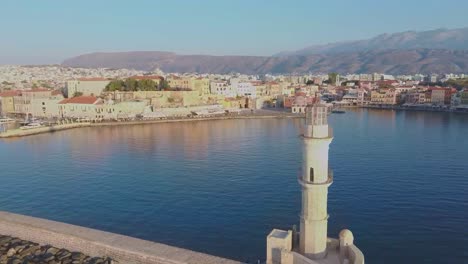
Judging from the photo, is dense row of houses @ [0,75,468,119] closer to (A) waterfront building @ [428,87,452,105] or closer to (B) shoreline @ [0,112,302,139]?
(A) waterfront building @ [428,87,452,105]

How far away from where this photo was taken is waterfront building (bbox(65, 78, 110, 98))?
2317 inches

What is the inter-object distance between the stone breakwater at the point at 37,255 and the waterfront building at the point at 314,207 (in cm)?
414

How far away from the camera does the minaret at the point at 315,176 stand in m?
7.46

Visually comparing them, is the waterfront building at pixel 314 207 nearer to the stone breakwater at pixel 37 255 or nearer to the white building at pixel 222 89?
the stone breakwater at pixel 37 255

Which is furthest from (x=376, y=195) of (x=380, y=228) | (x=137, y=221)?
(x=137, y=221)

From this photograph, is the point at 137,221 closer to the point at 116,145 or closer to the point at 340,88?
the point at 116,145

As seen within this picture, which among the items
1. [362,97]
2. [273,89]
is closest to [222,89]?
[273,89]

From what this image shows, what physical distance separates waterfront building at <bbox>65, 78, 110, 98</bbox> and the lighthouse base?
5512 cm

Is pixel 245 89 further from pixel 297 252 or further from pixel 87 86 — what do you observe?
pixel 297 252

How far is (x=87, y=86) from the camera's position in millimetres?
58969

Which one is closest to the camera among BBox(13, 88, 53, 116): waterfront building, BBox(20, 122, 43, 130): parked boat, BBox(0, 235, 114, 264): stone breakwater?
BBox(0, 235, 114, 264): stone breakwater

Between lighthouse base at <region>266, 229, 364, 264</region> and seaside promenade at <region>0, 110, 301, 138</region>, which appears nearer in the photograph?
lighthouse base at <region>266, 229, 364, 264</region>

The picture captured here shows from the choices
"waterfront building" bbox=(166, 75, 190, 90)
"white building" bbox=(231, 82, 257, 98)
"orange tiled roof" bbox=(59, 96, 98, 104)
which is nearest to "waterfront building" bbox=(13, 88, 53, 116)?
"orange tiled roof" bbox=(59, 96, 98, 104)

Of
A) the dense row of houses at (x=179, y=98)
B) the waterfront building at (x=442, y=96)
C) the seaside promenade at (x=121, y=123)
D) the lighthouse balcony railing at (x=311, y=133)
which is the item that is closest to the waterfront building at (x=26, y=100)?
the dense row of houses at (x=179, y=98)
